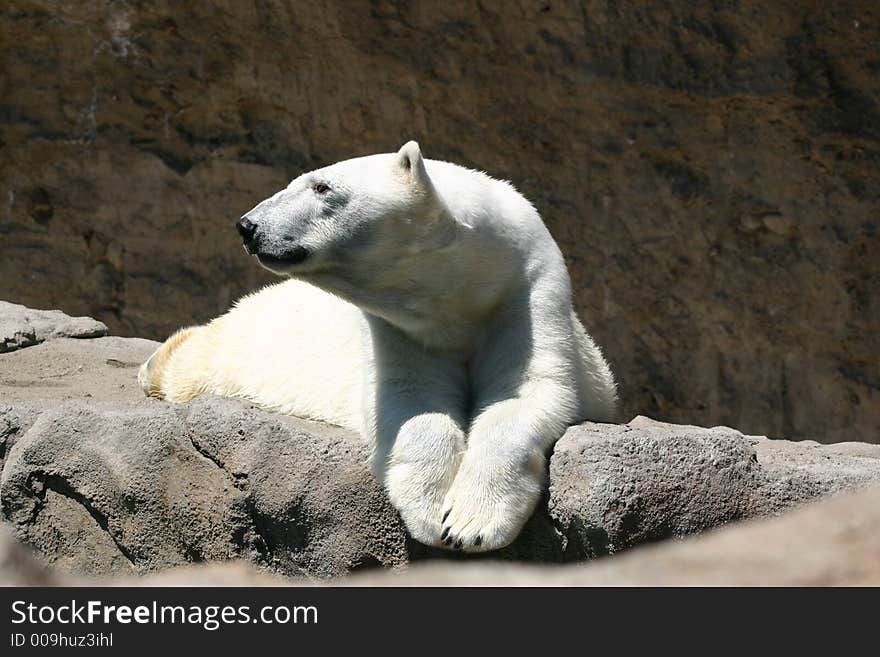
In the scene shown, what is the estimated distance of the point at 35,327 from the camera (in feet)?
18.6

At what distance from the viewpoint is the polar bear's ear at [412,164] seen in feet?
11.1

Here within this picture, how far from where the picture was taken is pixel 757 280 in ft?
25.8

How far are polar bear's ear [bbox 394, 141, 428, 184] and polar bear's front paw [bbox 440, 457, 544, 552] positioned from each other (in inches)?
31.7

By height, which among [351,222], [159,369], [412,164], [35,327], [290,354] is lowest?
[35,327]

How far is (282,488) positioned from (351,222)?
816mm

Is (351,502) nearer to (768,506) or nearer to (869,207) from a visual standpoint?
(768,506)

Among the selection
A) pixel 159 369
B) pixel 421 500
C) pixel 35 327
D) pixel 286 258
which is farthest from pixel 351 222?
pixel 35 327

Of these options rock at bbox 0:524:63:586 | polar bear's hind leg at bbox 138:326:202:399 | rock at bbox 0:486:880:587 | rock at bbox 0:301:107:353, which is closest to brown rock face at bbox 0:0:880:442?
rock at bbox 0:301:107:353

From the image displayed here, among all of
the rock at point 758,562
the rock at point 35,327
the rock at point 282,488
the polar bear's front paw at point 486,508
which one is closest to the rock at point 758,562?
the rock at point 758,562

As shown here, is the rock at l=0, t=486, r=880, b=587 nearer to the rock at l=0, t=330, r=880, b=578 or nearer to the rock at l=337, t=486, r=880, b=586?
the rock at l=337, t=486, r=880, b=586

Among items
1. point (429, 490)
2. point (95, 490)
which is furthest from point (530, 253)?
point (95, 490)

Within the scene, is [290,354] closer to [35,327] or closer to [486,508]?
[486,508]

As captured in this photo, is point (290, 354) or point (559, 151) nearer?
point (290, 354)

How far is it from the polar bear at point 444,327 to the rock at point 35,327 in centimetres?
211
